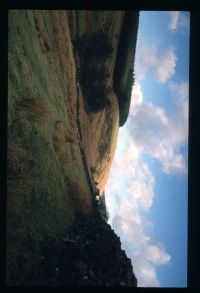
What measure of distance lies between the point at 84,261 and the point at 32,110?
14.6ft

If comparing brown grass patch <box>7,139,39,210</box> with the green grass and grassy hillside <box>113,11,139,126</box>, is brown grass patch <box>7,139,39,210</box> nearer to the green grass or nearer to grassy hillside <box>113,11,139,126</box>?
the green grass

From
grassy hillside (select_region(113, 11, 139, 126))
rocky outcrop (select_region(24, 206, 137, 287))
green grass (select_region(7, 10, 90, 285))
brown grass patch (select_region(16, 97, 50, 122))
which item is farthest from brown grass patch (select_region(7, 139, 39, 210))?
grassy hillside (select_region(113, 11, 139, 126))

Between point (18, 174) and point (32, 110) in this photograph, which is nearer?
point (18, 174)

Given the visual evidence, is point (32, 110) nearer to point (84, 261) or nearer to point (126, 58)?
point (84, 261)

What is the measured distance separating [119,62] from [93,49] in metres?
4.44

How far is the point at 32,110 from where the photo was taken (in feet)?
28.0

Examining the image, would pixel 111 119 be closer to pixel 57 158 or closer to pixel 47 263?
pixel 57 158

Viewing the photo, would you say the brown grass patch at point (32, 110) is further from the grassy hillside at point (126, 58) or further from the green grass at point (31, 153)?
the grassy hillside at point (126, 58)

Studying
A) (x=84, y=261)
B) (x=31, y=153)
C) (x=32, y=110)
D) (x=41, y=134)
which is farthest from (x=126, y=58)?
(x=84, y=261)

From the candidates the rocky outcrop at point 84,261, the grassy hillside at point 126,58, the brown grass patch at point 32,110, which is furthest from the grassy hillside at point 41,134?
the grassy hillside at point 126,58

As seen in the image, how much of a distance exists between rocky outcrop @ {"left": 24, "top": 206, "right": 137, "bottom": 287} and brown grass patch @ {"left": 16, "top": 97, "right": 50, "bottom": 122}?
324cm

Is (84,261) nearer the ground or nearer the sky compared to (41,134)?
nearer the ground
